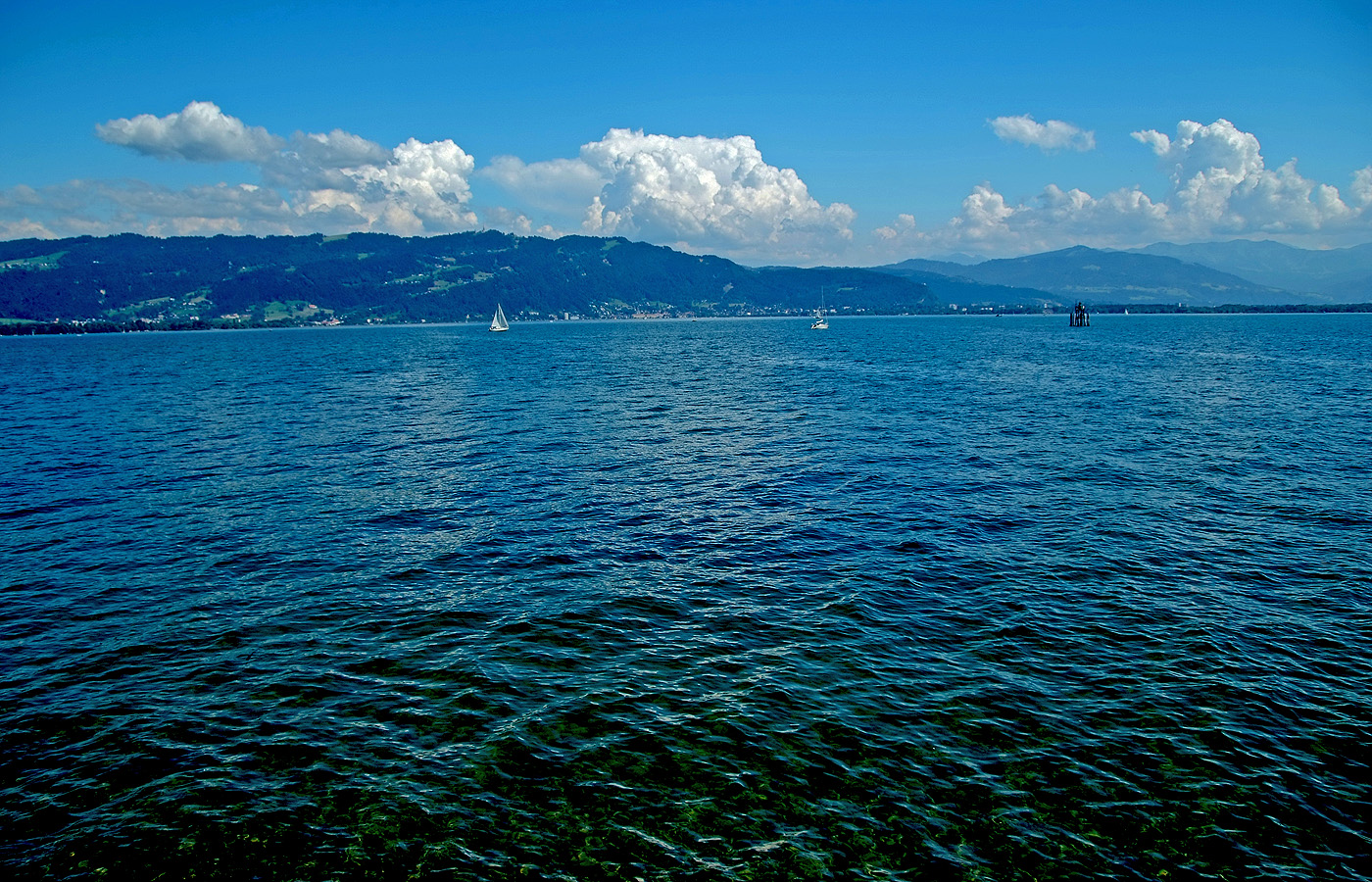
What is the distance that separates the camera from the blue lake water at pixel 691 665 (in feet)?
43.4

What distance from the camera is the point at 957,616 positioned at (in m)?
22.1

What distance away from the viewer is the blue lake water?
43.4 feet

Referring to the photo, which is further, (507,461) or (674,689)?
(507,461)

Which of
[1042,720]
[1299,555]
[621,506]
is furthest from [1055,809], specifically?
[621,506]

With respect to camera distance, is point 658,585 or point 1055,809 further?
point 658,585

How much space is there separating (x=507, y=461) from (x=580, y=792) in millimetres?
32608

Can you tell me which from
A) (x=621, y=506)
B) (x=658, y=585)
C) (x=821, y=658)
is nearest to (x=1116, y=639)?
(x=821, y=658)

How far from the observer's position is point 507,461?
45.4 meters

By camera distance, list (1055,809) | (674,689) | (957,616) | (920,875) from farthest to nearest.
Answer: (957,616)
(674,689)
(1055,809)
(920,875)

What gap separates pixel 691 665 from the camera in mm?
19359

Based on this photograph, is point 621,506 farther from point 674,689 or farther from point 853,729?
point 853,729

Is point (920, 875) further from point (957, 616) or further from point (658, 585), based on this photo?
point (658, 585)

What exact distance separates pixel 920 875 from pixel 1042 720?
5974 mm

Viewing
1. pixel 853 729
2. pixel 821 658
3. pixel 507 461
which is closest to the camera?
pixel 853 729
